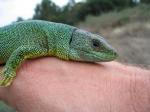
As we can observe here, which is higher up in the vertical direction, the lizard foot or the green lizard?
the green lizard

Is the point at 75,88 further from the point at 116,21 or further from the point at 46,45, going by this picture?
the point at 116,21

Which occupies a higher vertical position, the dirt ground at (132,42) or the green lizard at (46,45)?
the green lizard at (46,45)

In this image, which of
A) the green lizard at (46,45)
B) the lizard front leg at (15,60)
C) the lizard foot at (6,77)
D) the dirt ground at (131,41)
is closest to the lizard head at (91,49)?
the green lizard at (46,45)

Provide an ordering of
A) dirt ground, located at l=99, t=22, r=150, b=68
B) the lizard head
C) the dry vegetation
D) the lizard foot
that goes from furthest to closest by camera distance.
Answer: the dry vegetation → dirt ground, located at l=99, t=22, r=150, b=68 → the lizard head → the lizard foot

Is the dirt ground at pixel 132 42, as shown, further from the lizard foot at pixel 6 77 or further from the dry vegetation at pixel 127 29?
the lizard foot at pixel 6 77

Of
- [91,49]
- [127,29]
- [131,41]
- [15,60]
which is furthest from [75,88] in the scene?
[127,29]

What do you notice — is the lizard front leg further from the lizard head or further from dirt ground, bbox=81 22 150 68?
dirt ground, bbox=81 22 150 68

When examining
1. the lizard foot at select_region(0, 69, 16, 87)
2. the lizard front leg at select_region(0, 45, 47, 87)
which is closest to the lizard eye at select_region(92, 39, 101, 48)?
the lizard front leg at select_region(0, 45, 47, 87)
